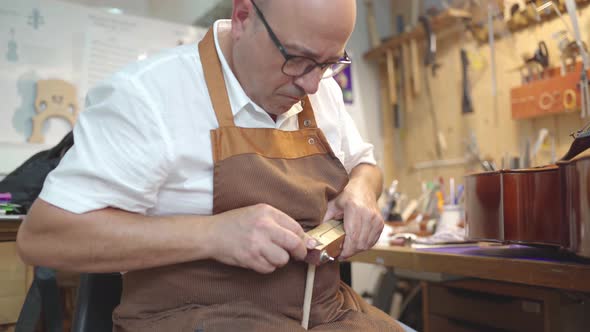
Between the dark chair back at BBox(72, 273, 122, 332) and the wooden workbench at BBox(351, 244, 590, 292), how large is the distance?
826 millimetres

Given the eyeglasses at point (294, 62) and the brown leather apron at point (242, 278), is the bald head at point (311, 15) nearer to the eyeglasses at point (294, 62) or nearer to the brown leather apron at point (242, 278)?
the eyeglasses at point (294, 62)

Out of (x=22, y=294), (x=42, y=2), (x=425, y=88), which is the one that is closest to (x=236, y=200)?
(x=22, y=294)

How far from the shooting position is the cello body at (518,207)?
1068 mm

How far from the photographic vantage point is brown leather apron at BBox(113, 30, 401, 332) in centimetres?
85

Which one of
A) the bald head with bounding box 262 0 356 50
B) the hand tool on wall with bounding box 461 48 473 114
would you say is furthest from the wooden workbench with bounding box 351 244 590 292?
the hand tool on wall with bounding box 461 48 473 114

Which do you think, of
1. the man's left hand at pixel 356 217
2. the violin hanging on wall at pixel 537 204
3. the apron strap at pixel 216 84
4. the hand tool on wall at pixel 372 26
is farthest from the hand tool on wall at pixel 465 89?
the apron strap at pixel 216 84

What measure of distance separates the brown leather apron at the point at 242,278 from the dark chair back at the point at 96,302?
77mm

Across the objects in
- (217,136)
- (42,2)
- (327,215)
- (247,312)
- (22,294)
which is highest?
(42,2)

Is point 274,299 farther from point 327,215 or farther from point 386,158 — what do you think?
point 386,158

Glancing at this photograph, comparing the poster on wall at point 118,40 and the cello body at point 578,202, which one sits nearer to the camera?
the cello body at point 578,202

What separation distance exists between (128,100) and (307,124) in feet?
1.31

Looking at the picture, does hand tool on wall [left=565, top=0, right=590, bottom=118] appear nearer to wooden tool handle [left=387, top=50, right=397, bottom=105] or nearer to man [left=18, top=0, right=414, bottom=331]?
wooden tool handle [left=387, top=50, right=397, bottom=105]

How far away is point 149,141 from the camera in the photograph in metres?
0.83

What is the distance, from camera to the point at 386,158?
304 cm
